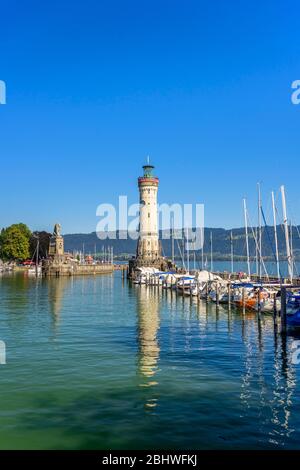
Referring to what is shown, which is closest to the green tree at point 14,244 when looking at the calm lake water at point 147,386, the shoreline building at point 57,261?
the shoreline building at point 57,261

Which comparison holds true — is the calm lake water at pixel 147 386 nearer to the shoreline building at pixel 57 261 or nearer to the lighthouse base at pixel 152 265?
the lighthouse base at pixel 152 265

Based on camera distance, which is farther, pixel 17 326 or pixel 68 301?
pixel 68 301

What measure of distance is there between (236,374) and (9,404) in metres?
10.5

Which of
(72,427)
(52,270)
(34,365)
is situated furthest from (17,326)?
(52,270)

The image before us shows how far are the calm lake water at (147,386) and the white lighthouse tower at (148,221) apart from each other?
76265 mm

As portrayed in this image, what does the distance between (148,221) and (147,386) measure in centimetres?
9563

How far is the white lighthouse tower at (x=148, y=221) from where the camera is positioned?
115 metres

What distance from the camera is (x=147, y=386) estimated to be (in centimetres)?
1977

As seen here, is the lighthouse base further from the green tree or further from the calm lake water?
the calm lake water

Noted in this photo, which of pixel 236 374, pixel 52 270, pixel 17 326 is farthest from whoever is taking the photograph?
pixel 52 270
